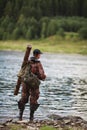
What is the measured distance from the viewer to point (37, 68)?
18.0 metres

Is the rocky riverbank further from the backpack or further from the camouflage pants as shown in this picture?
the backpack

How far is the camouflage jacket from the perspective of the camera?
1795 centimetres

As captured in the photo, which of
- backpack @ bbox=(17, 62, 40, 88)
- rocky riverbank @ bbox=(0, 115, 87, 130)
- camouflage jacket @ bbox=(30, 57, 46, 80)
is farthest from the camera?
camouflage jacket @ bbox=(30, 57, 46, 80)

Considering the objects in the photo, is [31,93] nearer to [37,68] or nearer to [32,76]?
[32,76]

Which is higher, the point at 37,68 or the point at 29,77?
the point at 37,68

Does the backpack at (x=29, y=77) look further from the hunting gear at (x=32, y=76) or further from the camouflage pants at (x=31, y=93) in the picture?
the camouflage pants at (x=31, y=93)

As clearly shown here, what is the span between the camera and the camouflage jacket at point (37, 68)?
1795cm

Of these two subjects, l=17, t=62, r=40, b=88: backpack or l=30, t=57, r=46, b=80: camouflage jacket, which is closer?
l=17, t=62, r=40, b=88: backpack

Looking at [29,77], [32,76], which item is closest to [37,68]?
[32,76]

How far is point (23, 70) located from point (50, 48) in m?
165

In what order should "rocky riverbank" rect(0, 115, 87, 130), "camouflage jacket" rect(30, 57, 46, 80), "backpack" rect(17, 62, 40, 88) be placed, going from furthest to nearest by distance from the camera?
"camouflage jacket" rect(30, 57, 46, 80) < "backpack" rect(17, 62, 40, 88) < "rocky riverbank" rect(0, 115, 87, 130)

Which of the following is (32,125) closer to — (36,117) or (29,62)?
(29,62)

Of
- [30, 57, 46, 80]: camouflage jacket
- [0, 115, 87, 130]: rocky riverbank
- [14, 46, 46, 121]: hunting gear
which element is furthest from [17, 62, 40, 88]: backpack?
[0, 115, 87, 130]: rocky riverbank

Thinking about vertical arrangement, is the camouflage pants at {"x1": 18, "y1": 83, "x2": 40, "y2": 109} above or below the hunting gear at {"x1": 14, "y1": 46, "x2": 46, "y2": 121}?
below
